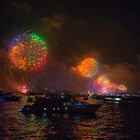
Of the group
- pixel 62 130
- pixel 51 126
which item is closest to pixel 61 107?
pixel 51 126

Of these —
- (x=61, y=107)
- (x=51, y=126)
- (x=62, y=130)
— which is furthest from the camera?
(x=61, y=107)

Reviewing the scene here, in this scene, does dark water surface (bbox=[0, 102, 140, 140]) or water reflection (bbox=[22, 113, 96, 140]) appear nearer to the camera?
dark water surface (bbox=[0, 102, 140, 140])

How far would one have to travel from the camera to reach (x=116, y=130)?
72062 mm

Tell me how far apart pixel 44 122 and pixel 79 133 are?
19237 mm

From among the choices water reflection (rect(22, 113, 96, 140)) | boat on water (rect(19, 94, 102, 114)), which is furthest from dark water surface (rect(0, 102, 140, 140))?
boat on water (rect(19, 94, 102, 114))

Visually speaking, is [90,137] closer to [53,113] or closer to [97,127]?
[97,127]

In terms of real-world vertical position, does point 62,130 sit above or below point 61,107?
below

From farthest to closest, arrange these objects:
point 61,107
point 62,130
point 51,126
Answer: point 61,107 < point 51,126 < point 62,130

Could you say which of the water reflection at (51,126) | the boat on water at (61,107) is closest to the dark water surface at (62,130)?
the water reflection at (51,126)

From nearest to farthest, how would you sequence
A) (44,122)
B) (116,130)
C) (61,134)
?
(61,134) < (116,130) < (44,122)

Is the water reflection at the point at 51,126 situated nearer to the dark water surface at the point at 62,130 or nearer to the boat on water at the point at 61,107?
the dark water surface at the point at 62,130

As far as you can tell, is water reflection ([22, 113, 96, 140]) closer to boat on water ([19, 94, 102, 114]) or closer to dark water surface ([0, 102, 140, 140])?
dark water surface ([0, 102, 140, 140])

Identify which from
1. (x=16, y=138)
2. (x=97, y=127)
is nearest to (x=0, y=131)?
(x=16, y=138)

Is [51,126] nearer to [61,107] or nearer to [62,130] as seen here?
[62,130]
